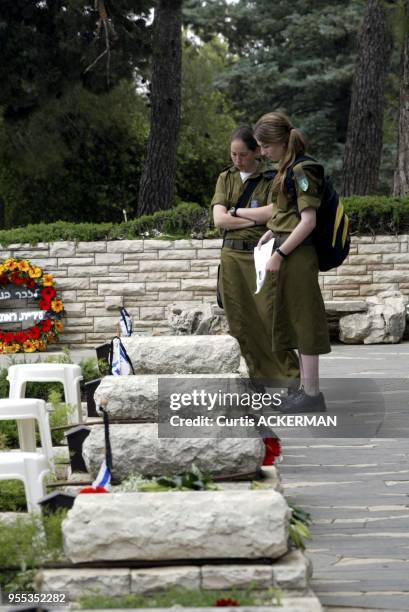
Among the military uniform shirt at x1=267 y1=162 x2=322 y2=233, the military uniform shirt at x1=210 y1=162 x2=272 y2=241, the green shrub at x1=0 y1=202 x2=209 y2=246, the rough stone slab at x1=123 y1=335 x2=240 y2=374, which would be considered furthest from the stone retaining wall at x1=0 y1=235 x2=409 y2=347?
the rough stone slab at x1=123 y1=335 x2=240 y2=374

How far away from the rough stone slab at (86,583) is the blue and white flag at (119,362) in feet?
6.81

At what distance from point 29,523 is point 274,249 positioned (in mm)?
3024

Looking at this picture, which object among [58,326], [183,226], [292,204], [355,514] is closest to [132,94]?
[183,226]

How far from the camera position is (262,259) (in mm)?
6988

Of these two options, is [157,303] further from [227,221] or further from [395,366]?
[227,221]

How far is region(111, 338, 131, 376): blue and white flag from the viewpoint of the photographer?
5965 millimetres

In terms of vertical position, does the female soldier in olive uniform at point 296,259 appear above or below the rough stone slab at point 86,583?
above

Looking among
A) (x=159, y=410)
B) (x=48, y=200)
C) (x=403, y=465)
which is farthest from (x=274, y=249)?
(x=48, y=200)

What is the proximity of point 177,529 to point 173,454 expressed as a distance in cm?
86

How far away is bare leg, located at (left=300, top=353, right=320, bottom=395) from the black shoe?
0.11ft

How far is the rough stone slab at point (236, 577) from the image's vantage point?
12.7ft

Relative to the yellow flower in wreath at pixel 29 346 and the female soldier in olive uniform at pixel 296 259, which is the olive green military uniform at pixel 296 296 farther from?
the yellow flower in wreath at pixel 29 346

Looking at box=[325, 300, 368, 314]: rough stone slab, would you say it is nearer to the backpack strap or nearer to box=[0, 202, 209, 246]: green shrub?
box=[0, 202, 209, 246]: green shrub

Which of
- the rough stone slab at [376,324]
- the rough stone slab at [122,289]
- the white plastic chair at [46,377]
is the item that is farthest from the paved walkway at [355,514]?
the rough stone slab at [122,289]
